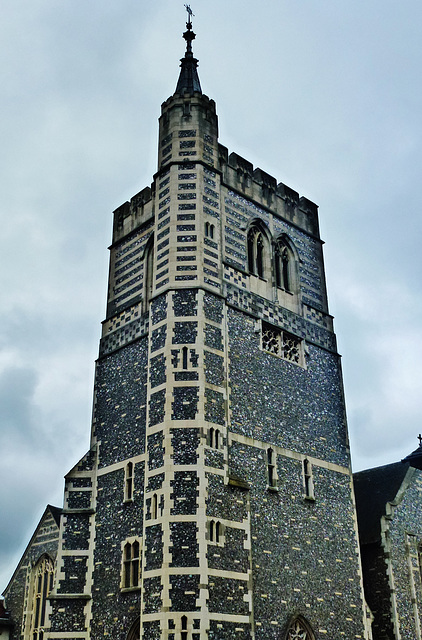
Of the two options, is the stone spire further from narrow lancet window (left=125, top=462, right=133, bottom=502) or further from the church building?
narrow lancet window (left=125, top=462, right=133, bottom=502)

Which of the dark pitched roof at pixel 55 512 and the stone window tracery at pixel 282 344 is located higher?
the stone window tracery at pixel 282 344

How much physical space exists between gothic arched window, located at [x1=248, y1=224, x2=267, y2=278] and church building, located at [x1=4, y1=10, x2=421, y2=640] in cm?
9

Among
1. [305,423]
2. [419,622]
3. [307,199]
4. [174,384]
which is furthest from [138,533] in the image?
[307,199]

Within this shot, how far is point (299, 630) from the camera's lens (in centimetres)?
2336

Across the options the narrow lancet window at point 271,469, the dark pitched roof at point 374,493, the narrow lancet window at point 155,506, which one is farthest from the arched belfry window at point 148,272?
the dark pitched roof at point 374,493

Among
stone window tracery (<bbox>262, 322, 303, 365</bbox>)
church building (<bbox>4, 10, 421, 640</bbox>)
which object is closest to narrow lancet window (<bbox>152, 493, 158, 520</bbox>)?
church building (<bbox>4, 10, 421, 640</bbox>)

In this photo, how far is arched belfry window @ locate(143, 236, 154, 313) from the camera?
28.3m

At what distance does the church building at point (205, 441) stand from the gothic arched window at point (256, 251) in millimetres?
91

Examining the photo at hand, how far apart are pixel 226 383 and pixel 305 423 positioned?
4.37 m

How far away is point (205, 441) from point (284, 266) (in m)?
10.7

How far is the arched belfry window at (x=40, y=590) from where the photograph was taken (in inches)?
1183

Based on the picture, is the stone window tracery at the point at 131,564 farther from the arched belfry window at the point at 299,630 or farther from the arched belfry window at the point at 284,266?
the arched belfry window at the point at 284,266

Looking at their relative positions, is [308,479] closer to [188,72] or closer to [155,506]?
[155,506]

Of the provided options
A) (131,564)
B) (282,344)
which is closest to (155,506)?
(131,564)
